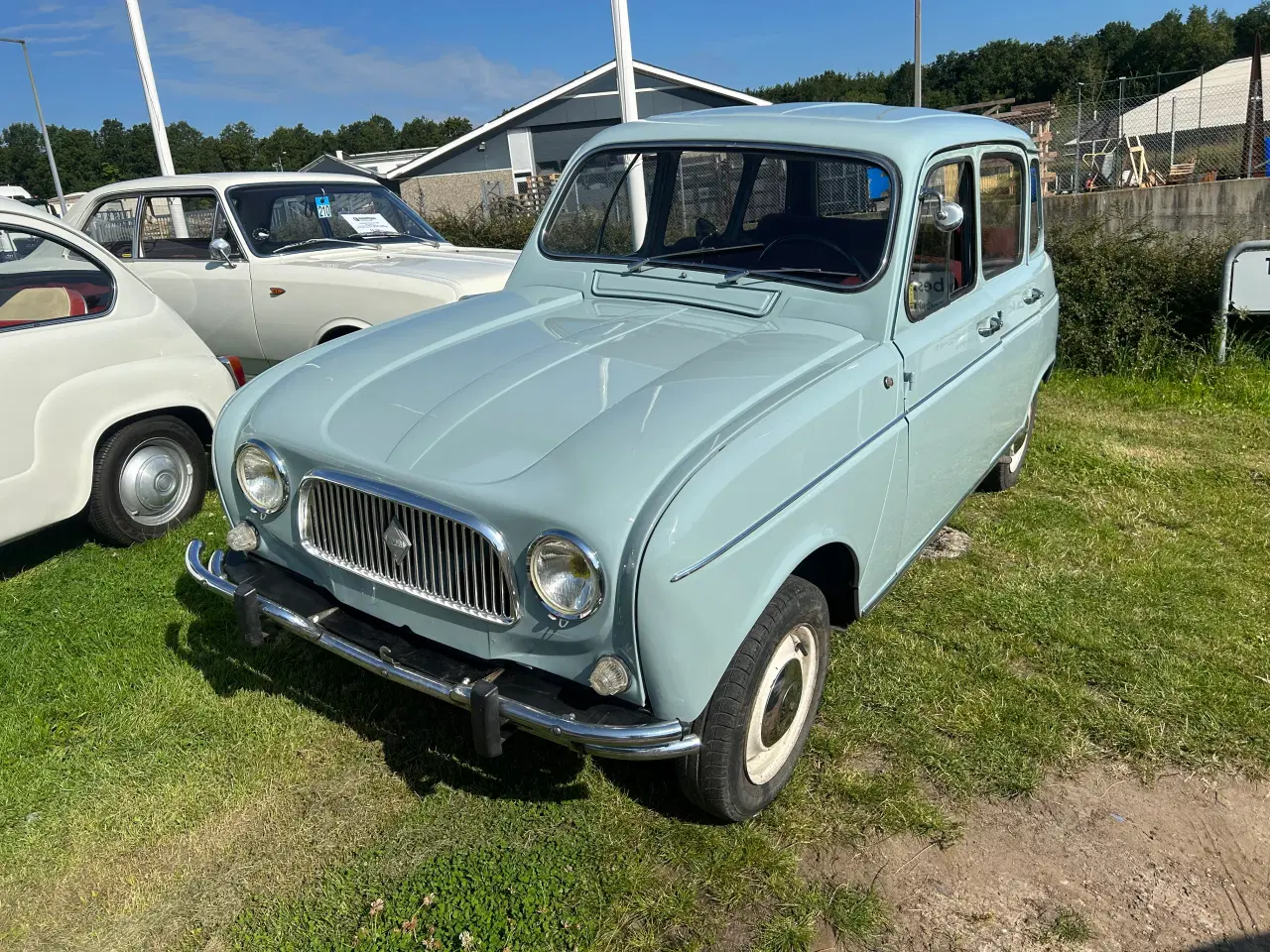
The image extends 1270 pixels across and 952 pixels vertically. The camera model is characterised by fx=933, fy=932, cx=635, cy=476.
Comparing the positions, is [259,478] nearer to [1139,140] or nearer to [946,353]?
[946,353]

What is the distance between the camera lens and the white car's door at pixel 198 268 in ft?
21.7

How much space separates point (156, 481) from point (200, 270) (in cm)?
253

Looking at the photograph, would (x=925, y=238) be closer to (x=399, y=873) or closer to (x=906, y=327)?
(x=906, y=327)

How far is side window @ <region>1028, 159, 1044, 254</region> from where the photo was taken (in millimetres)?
4643

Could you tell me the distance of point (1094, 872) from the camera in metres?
2.71

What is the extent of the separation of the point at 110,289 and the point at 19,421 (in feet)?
3.13

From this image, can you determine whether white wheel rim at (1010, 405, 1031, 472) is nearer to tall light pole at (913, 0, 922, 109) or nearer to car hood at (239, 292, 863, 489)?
car hood at (239, 292, 863, 489)

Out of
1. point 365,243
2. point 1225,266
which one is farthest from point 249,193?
point 1225,266

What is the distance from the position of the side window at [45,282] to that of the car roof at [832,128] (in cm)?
268

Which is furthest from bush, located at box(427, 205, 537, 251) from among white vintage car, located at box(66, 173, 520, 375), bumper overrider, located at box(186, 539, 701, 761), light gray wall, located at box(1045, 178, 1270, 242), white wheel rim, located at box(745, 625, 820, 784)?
white wheel rim, located at box(745, 625, 820, 784)

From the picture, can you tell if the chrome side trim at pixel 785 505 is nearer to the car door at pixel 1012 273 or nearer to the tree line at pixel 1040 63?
the car door at pixel 1012 273

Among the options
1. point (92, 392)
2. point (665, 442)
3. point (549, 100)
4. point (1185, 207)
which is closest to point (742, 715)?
point (665, 442)

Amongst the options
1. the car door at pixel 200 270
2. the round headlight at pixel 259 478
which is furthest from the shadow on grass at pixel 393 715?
the car door at pixel 200 270

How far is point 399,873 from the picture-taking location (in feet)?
8.84
